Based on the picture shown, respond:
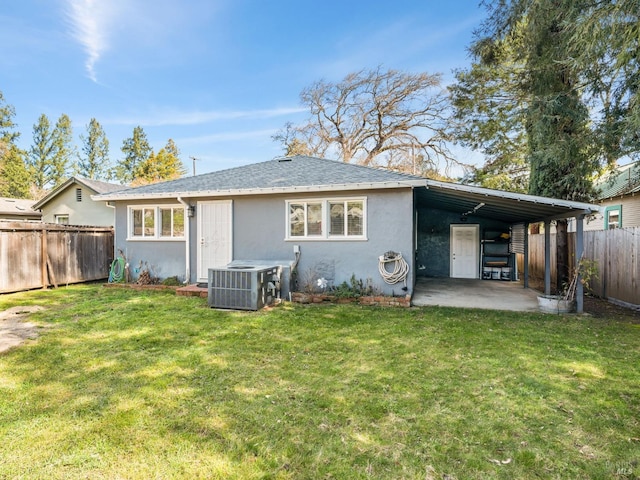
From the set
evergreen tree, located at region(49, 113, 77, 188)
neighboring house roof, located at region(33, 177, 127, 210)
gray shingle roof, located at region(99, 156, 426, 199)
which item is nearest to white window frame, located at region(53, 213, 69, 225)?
neighboring house roof, located at region(33, 177, 127, 210)

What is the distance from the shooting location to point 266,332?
5.02 m

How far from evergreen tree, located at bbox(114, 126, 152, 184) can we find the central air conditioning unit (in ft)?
108


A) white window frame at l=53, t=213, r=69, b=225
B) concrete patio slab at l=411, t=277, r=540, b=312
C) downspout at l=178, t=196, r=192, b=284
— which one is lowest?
concrete patio slab at l=411, t=277, r=540, b=312

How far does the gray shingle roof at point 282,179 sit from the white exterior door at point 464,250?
5447 millimetres

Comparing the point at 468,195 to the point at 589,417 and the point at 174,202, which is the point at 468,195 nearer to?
the point at 589,417

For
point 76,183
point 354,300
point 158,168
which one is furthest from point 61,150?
point 354,300

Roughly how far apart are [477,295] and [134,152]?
36450mm

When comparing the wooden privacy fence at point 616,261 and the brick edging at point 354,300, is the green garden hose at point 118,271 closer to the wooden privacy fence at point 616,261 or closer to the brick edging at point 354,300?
the brick edging at point 354,300

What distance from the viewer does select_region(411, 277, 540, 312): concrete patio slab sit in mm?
7070

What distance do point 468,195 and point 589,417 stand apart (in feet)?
16.4

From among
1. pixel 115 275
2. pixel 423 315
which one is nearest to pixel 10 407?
pixel 423 315

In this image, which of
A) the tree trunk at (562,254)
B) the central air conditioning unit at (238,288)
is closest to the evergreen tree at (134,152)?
the central air conditioning unit at (238,288)

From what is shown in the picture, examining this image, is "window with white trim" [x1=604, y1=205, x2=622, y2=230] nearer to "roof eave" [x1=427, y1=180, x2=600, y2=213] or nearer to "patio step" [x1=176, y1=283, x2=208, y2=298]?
"roof eave" [x1=427, y1=180, x2=600, y2=213]

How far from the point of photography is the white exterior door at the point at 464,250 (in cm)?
1195
